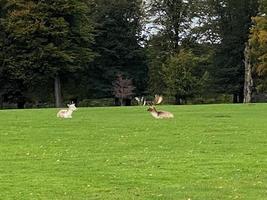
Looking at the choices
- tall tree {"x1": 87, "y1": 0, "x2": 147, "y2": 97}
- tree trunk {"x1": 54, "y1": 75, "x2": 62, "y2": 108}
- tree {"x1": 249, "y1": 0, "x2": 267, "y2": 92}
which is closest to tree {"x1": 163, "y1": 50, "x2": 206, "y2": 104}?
tall tree {"x1": 87, "y1": 0, "x2": 147, "y2": 97}

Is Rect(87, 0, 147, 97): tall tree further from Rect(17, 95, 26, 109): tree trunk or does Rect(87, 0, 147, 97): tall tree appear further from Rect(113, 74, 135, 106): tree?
Rect(17, 95, 26, 109): tree trunk

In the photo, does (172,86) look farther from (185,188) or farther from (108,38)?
(185,188)

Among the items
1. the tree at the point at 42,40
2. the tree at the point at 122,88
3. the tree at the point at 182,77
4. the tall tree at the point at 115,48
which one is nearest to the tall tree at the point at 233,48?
the tree at the point at 182,77

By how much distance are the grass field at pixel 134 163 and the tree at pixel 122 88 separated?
Answer: 4687 centimetres

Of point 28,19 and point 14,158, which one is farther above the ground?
point 28,19

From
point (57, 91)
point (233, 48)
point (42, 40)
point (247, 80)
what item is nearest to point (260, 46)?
point (247, 80)

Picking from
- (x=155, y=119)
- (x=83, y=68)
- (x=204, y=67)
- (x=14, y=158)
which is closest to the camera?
(x=14, y=158)

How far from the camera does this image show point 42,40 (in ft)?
Answer: 211

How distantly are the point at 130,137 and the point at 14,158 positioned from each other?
6344 mm

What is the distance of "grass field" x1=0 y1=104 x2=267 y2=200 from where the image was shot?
11.7 meters

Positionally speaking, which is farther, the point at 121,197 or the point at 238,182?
the point at 238,182

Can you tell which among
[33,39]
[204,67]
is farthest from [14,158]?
[204,67]

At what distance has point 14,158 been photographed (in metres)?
16.4

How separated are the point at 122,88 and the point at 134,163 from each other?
191 ft
